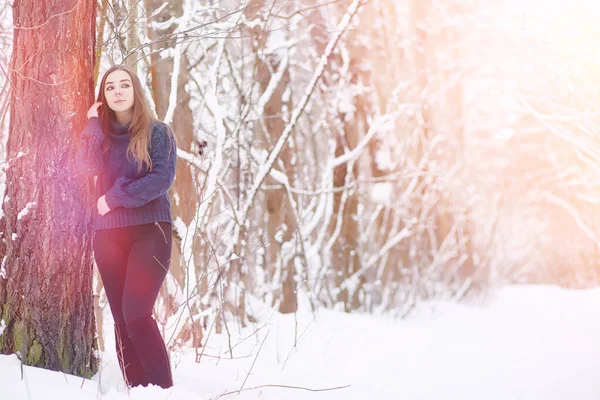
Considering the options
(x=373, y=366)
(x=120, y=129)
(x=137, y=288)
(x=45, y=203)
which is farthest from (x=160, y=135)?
(x=373, y=366)

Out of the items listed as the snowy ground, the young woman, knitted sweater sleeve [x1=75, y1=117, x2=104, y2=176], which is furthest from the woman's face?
the snowy ground

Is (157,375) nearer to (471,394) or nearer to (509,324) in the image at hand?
(471,394)

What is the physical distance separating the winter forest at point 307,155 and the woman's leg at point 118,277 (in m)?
0.22

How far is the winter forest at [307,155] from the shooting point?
11.4 feet

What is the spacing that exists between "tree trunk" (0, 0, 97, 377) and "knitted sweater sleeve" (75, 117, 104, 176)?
0.14 metres

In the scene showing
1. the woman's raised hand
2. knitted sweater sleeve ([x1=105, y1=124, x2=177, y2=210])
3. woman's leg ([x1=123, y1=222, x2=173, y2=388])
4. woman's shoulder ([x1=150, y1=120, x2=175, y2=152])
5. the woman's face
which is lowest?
woman's leg ([x1=123, y1=222, x2=173, y2=388])

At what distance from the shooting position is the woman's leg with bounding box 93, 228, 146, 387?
339 centimetres

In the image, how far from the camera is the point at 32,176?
346cm

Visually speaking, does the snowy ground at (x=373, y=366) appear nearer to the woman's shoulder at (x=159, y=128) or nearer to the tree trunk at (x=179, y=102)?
the tree trunk at (x=179, y=102)

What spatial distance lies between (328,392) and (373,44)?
357 inches

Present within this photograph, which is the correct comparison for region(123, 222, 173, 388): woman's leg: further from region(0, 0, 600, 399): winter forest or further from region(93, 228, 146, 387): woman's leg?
region(0, 0, 600, 399): winter forest

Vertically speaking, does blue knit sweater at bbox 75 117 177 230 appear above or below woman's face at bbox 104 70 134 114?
below

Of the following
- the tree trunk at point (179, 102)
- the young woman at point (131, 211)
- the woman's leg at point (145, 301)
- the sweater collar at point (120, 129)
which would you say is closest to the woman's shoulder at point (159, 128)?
the young woman at point (131, 211)

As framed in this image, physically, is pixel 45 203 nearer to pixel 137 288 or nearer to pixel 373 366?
pixel 137 288
